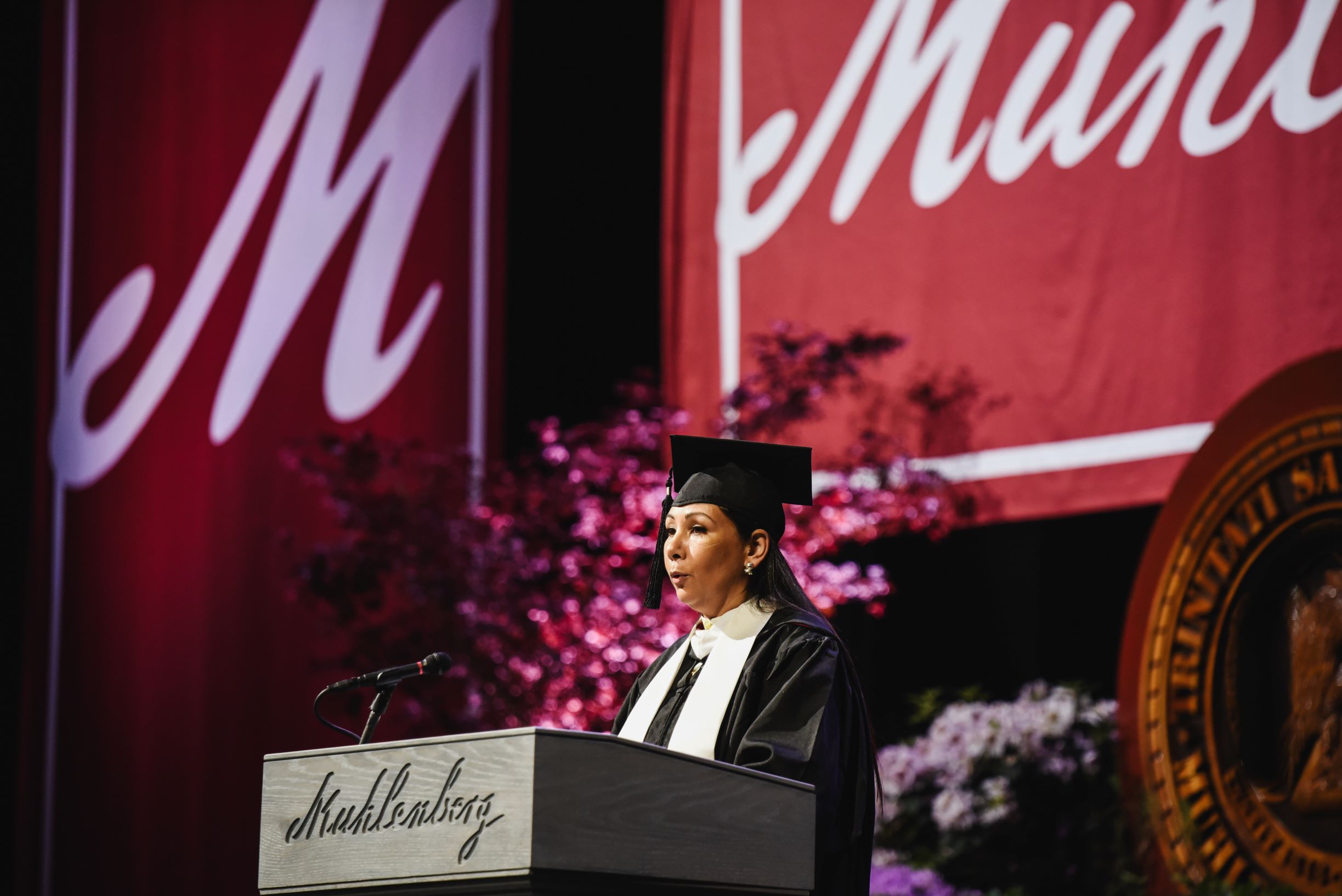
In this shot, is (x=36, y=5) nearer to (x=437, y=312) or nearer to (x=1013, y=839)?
(x=437, y=312)

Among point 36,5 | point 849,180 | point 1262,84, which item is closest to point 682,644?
point 1262,84

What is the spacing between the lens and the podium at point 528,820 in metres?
1.94

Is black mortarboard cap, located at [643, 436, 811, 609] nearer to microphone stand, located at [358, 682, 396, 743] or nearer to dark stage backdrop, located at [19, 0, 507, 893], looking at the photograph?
microphone stand, located at [358, 682, 396, 743]

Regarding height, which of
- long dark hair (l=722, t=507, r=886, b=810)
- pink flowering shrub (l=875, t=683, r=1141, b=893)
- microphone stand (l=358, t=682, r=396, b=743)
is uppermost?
long dark hair (l=722, t=507, r=886, b=810)

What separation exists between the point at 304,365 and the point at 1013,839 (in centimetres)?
368

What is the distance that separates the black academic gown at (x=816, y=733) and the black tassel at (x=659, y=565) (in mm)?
296

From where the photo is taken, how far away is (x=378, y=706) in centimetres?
237

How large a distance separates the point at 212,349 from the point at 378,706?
4.88 m

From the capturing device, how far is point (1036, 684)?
17.3 feet

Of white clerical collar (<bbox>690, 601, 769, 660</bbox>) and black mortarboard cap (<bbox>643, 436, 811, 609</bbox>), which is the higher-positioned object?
black mortarboard cap (<bbox>643, 436, 811, 609</bbox>)

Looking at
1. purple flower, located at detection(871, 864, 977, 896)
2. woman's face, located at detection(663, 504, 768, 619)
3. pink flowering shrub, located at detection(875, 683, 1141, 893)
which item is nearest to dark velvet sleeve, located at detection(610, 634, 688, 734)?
woman's face, located at detection(663, 504, 768, 619)

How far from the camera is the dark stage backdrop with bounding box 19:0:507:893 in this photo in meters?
6.62

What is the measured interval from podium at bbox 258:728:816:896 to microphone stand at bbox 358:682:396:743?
113mm

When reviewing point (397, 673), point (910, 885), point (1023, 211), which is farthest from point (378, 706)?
point (1023, 211)
